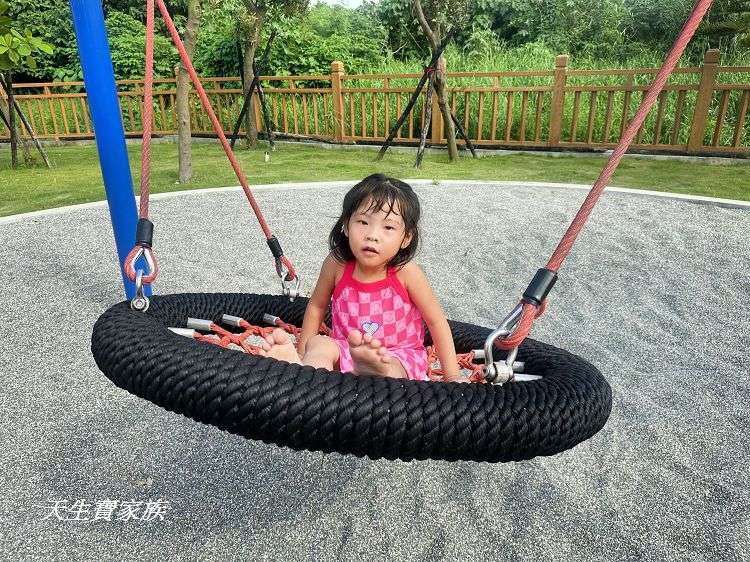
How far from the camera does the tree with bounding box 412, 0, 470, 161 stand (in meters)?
6.54

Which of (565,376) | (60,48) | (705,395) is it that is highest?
(60,48)

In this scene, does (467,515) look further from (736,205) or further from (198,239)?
(736,205)

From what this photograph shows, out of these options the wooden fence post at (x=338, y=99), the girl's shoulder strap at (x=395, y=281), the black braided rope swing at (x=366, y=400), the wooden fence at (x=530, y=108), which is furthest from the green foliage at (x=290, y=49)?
the black braided rope swing at (x=366, y=400)

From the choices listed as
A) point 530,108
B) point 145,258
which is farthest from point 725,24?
point 145,258

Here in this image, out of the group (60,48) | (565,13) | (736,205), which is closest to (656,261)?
(736,205)

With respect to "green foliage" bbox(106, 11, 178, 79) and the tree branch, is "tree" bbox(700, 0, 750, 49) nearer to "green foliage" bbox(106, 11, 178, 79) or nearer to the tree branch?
the tree branch

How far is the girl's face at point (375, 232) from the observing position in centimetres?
129

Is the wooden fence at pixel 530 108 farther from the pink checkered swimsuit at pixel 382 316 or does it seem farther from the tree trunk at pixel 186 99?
the pink checkered swimsuit at pixel 382 316

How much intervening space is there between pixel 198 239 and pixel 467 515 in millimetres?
3188

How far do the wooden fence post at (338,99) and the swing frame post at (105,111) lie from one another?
6595 millimetres

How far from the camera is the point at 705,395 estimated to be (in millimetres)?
2168

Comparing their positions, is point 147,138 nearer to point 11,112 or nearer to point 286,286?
point 286,286

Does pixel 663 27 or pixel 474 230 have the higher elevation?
pixel 663 27

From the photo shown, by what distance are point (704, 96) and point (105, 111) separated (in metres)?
7.13
